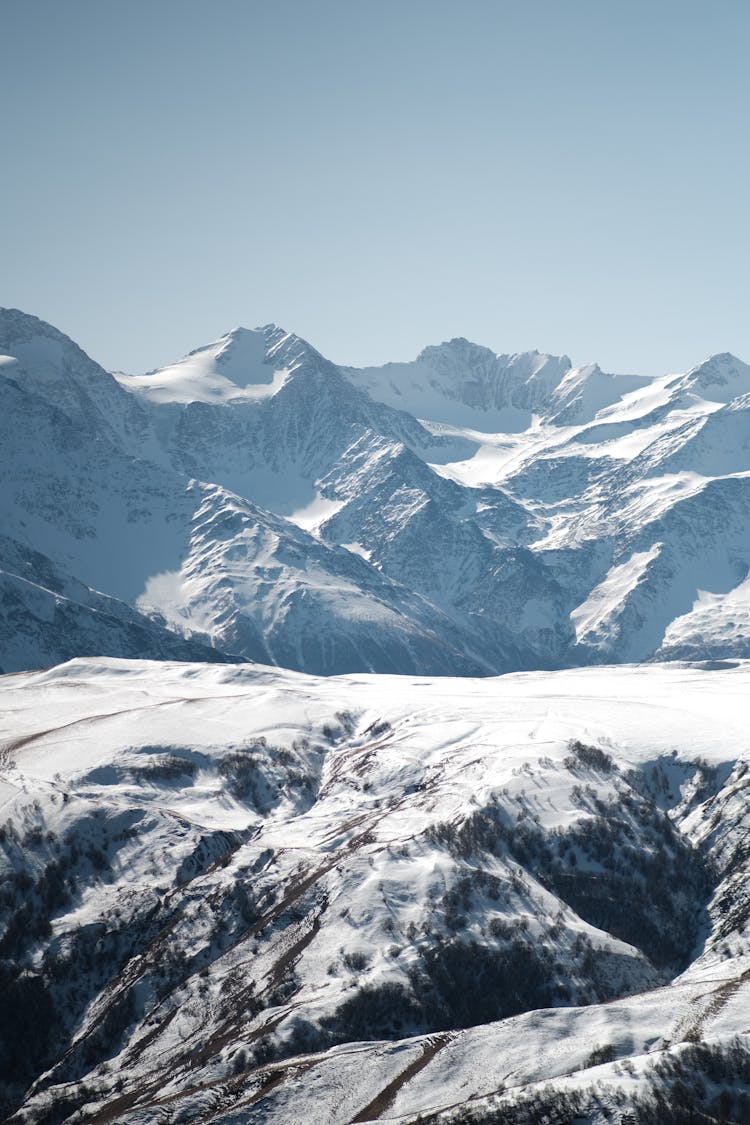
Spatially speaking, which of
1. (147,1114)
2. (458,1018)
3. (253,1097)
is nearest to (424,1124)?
(253,1097)

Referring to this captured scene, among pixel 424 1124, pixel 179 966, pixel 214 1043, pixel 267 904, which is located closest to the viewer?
pixel 424 1124

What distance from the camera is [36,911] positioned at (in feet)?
624

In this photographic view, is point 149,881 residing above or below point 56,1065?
above

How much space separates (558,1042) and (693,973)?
4737cm

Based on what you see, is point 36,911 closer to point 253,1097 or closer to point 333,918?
point 333,918

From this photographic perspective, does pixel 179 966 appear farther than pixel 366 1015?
Yes

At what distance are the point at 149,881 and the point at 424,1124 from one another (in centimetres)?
8515

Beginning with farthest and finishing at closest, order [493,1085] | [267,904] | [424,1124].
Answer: [267,904] < [493,1085] < [424,1124]

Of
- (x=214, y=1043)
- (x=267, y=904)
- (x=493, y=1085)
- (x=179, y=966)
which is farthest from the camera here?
(x=267, y=904)

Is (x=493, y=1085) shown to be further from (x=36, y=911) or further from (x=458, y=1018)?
(x=36, y=911)

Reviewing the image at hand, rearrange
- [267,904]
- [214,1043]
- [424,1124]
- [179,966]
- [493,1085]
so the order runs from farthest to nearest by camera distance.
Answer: [267,904]
[179,966]
[214,1043]
[493,1085]
[424,1124]

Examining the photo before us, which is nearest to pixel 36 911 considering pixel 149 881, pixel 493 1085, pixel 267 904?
pixel 149 881

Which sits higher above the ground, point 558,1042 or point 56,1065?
point 558,1042

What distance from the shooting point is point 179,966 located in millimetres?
178125
